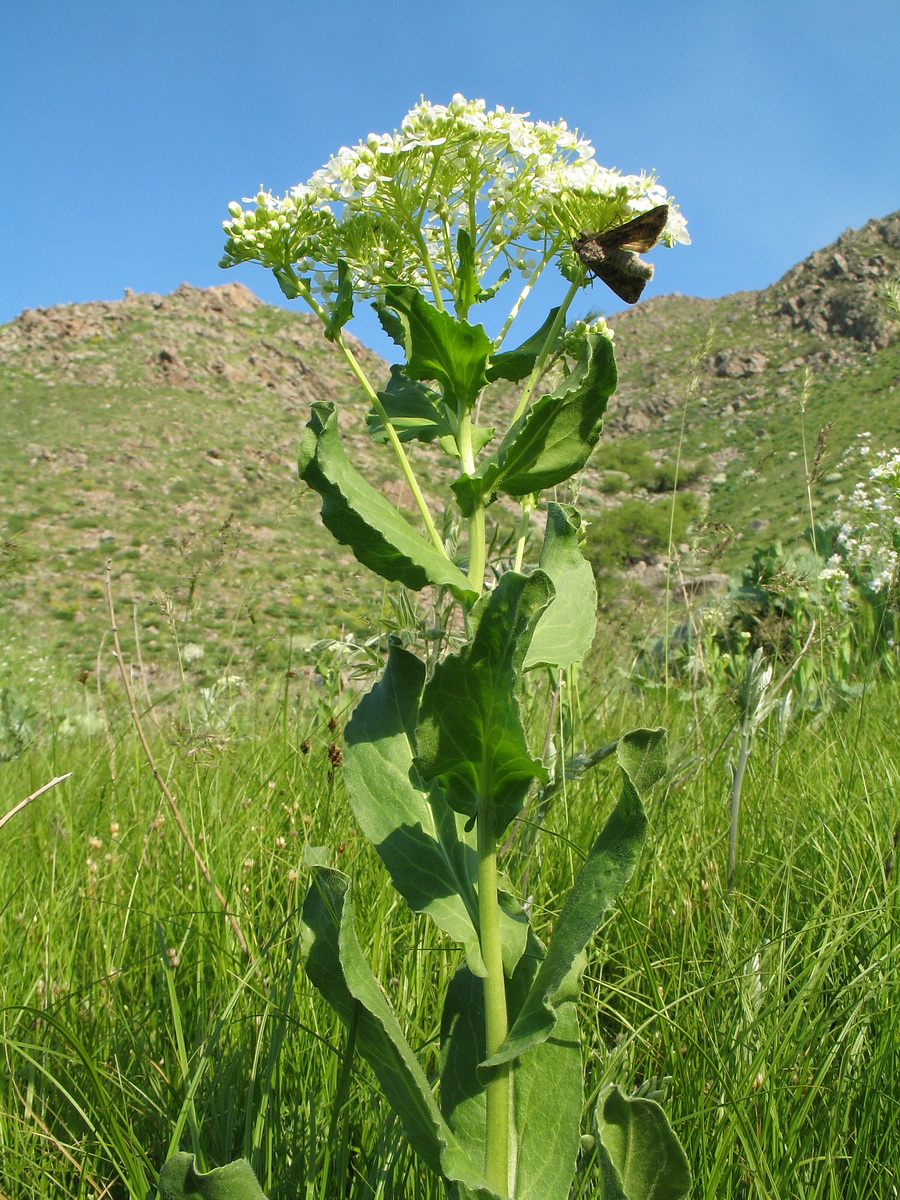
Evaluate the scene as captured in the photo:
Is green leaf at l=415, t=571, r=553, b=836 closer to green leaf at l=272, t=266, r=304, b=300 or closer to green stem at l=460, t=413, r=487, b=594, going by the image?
green stem at l=460, t=413, r=487, b=594

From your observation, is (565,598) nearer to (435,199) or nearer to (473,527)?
(473,527)

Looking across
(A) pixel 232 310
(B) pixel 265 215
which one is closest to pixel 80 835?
(B) pixel 265 215

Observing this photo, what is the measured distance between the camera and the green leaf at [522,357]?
1553mm

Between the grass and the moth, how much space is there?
119cm

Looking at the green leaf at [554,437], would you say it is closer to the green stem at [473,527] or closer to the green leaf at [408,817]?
the green stem at [473,527]

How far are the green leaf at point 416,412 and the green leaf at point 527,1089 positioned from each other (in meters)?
0.98

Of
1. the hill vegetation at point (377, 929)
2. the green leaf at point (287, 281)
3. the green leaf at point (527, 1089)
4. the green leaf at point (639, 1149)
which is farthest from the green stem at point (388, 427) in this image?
the green leaf at point (639, 1149)

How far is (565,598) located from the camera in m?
1.49

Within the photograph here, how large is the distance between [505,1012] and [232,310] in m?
60.1

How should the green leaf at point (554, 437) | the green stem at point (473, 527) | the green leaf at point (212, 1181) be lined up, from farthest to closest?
the green stem at point (473, 527), the green leaf at point (554, 437), the green leaf at point (212, 1181)

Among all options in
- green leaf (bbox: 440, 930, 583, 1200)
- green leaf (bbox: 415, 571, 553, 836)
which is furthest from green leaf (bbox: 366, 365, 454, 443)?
green leaf (bbox: 440, 930, 583, 1200)

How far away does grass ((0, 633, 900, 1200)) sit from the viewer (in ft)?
4.35

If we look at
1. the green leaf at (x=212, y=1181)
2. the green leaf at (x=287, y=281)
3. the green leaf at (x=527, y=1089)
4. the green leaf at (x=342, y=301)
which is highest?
the green leaf at (x=287, y=281)

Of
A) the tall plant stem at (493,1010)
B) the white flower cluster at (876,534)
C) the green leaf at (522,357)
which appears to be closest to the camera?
the tall plant stem at (493,1010)
